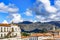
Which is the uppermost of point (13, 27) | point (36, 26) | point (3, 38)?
point (36, 26)

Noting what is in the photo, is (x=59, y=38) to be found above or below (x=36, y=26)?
below

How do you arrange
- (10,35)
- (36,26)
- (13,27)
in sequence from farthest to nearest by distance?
(36,26) < (13,27) < (10,35)

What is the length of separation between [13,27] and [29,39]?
83.1 inches

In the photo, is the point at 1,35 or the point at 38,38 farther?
the point at 38,38

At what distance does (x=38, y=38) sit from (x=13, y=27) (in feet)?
8.87

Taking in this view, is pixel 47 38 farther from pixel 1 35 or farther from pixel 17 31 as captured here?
pixel 1 35

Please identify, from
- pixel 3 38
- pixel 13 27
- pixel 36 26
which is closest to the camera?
pixel 3 38

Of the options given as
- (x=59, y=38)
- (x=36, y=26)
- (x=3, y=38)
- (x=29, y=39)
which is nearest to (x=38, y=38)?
(x=29, y=39)

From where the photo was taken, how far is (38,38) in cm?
1614

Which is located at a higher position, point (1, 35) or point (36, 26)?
point (36, 26)

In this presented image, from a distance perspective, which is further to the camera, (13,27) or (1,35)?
(13,27)

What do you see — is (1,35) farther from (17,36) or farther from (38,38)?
(38,38)

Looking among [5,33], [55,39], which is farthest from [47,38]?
[5,33]

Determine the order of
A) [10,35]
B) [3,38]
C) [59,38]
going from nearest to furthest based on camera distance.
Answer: [3,38] → [10,35] → [59,38]
